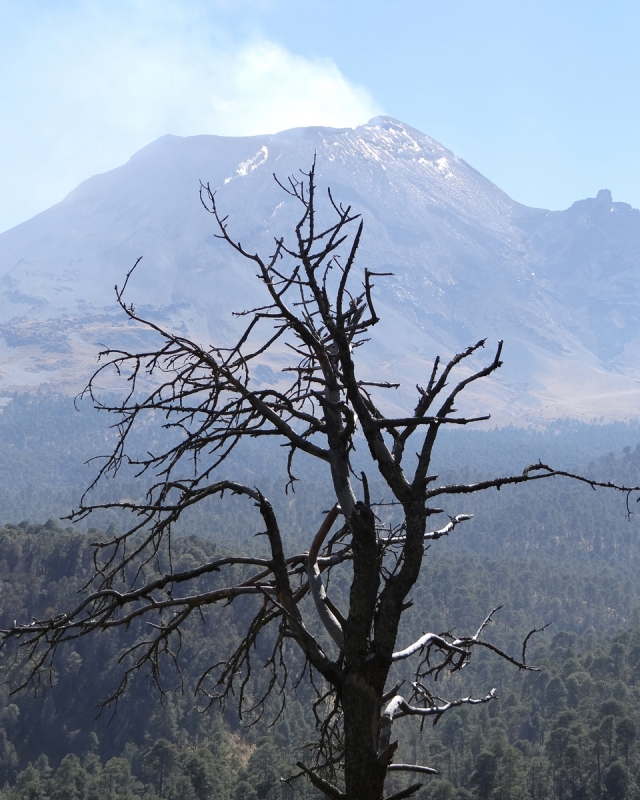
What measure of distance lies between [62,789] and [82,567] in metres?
29.2

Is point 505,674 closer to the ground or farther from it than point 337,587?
closer to the ground

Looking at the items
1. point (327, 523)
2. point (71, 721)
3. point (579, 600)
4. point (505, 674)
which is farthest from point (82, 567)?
point (327, 523)

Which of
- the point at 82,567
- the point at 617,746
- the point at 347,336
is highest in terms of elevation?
the point at 347,336

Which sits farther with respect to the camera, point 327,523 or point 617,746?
point 617,746

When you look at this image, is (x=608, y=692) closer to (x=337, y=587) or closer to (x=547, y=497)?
(x=337, y=587)

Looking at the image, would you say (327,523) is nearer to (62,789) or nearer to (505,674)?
(62,789)

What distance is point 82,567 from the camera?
74.2m

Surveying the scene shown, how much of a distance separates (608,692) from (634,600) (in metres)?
38.1

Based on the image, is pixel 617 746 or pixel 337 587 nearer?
pixel 617 746

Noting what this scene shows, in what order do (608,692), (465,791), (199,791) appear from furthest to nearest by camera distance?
(608,692)
(199,791)
(465,791)

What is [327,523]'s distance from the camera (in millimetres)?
4238

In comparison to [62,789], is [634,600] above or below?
above

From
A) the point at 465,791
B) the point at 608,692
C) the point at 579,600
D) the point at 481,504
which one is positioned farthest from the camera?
the point at 481,504

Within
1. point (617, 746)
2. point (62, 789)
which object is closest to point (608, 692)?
point (617, 746)
